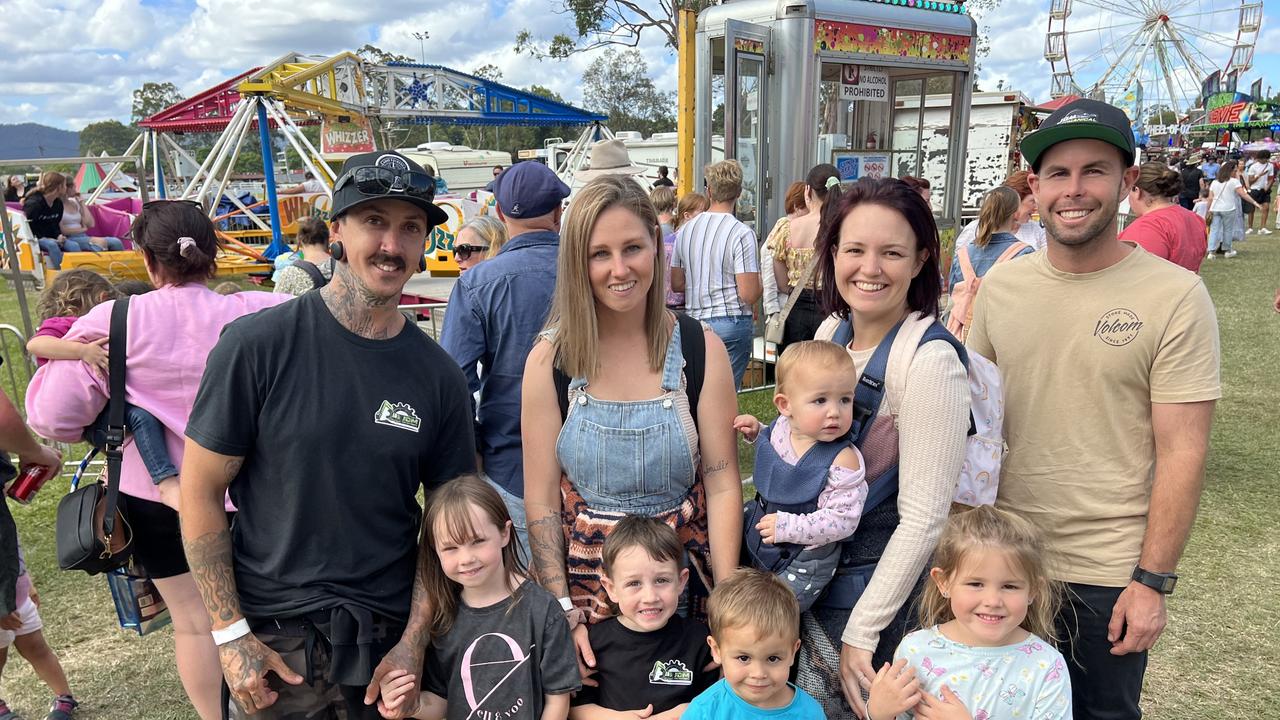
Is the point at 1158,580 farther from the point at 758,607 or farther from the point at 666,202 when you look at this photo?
the point at 666,202

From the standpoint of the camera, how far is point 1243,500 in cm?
505

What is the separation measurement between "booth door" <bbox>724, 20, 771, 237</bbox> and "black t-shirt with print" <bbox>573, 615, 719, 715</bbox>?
18.3 feet

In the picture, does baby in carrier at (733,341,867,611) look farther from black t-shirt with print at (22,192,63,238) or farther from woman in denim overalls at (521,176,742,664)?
black t-shirt with print at (22,192,63,238)

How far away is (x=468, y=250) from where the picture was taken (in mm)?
4637

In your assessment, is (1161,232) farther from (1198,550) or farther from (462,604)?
(462,604)

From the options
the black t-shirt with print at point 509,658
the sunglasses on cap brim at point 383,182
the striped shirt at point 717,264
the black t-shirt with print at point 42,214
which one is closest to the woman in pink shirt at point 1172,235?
the striped shirt at point 717,264

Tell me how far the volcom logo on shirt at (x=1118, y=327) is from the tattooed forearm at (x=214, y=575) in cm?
220

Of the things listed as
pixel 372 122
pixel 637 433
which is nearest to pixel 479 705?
pixel 637 433

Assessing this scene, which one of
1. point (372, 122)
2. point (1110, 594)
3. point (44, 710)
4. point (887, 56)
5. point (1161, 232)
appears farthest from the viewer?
point (372, 122)

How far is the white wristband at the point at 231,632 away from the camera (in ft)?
6.04

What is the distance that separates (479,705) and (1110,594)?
5.39ft

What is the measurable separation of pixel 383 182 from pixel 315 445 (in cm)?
65

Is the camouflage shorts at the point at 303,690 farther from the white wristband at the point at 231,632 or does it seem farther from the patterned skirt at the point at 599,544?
the patterned skirt at the point at 599,544

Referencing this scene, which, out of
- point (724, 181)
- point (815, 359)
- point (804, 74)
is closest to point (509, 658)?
point (815, 359)
